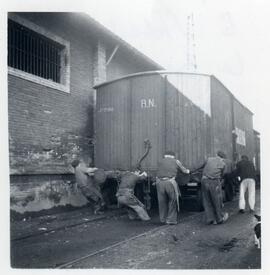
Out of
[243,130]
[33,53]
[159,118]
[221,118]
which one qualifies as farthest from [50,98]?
[243,130]

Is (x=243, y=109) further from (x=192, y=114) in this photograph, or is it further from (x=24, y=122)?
(x=24, y=122)

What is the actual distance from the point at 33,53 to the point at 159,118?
3436 mm

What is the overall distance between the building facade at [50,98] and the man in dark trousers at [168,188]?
3003 mm

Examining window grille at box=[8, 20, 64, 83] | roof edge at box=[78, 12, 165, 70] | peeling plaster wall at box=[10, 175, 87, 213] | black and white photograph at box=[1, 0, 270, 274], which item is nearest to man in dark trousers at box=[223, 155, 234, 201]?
black and white photograph at box=[1, 0, 270, 274]

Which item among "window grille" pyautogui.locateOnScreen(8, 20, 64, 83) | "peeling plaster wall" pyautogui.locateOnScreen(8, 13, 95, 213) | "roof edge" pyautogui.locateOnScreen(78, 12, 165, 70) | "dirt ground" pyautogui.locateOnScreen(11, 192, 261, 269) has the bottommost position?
"dirt ground" pyautogui.locateOnScreen(11, 192, 261, 269)

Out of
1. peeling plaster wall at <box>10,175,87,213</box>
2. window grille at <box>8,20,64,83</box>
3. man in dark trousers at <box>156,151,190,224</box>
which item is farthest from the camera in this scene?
window grille at <box>8,20,64,83</box>

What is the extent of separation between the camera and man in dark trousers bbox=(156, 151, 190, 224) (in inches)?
307

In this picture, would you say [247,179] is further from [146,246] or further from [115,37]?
[115,37]

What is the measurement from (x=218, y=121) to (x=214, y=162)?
6.15 ft

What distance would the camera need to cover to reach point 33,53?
9.35m

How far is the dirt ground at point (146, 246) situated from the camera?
5121 millimetres

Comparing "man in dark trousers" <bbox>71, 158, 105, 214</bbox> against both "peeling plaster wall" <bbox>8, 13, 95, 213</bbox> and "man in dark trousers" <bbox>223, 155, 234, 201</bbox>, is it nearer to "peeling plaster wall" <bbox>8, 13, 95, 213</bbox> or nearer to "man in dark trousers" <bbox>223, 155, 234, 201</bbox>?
"peeling plaster wall" <bbox>8, 13, 95, 213</bbox>

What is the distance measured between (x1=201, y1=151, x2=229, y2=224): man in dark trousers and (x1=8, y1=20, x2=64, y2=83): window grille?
15.4 ft
